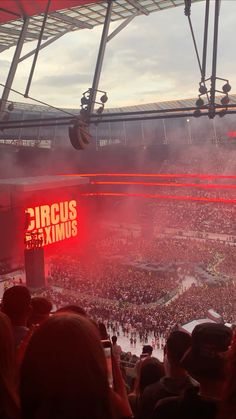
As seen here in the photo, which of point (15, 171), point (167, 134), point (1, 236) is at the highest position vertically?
point (167, 134)

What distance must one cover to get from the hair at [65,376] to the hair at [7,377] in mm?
144

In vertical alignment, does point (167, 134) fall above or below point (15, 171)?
above

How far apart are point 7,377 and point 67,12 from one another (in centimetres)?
881

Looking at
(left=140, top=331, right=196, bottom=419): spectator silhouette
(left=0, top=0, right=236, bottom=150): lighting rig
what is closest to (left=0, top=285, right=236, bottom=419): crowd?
(left=140, top=331, right=196, bottom=419): spectator silhouette

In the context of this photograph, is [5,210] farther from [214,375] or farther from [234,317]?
[214,375]

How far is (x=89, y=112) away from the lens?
19.6ft

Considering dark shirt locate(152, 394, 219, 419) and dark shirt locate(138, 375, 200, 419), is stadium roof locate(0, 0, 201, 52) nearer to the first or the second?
dark shirt locate(138, 375, 200, 419)

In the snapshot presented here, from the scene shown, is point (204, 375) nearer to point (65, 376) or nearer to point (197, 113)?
point (65, 376)

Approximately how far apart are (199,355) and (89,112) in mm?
4705

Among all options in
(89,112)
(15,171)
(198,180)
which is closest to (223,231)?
(198,180)

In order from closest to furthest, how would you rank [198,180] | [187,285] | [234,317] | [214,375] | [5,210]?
1. [214,375]
2. [234,317]
3. [5,210]
4. [187,285]
5. [198,180]

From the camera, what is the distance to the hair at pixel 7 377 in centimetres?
141

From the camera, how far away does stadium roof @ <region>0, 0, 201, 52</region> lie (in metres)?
6.85

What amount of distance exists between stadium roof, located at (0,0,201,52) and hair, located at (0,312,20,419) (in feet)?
21.0
